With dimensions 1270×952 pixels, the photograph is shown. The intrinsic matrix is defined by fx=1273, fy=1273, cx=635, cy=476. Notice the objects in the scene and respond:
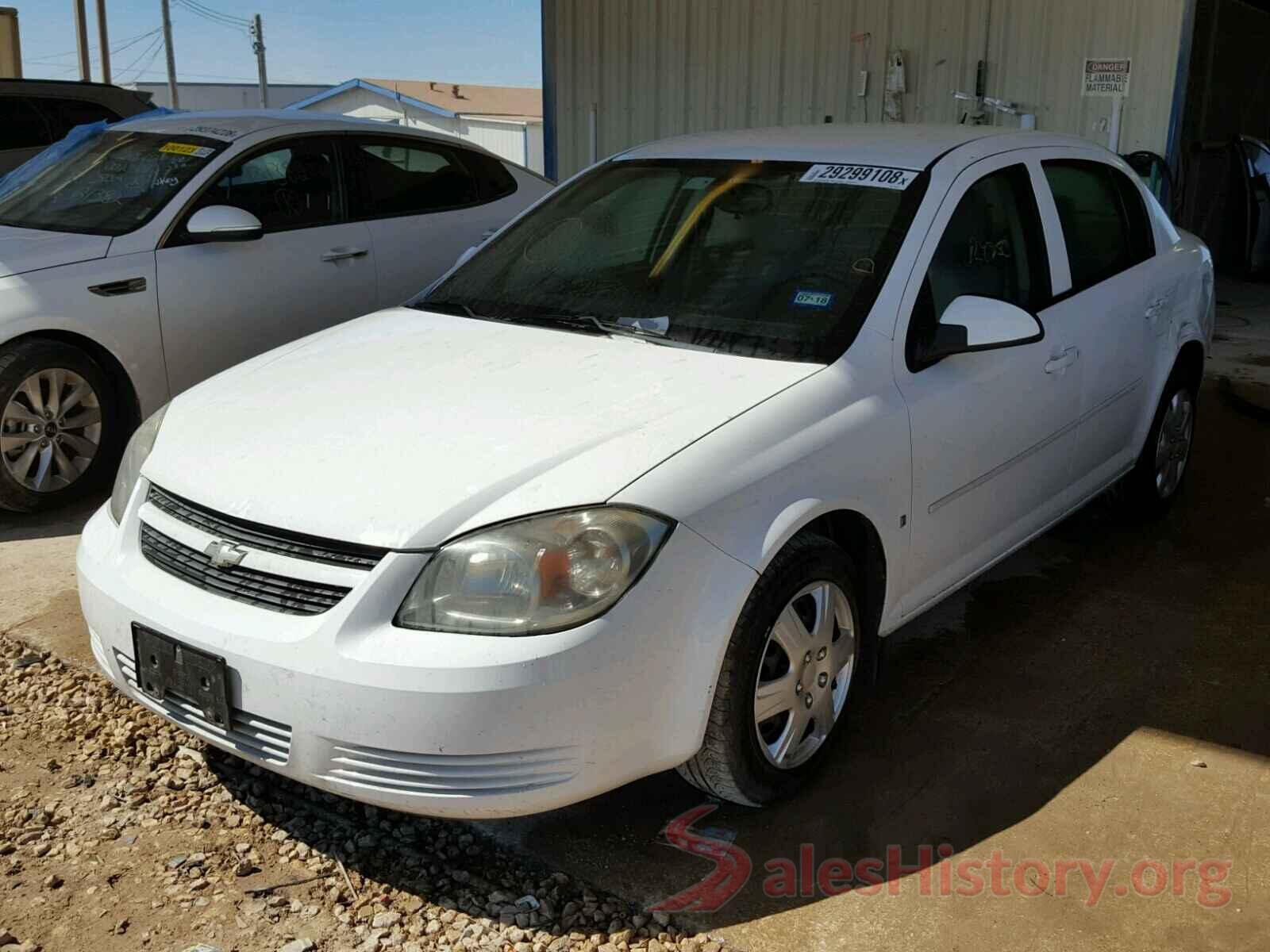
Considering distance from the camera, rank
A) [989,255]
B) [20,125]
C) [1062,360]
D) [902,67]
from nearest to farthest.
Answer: [989,255], [1062,360], [20,125], [902,67]

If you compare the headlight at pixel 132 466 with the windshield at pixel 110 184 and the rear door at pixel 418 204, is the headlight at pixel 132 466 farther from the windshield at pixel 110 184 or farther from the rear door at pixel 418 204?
the rear door at pixel 418 204

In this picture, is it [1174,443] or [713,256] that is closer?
[713,256]

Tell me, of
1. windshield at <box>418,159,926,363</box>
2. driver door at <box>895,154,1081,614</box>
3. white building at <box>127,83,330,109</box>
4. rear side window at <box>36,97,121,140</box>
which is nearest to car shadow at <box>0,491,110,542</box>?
windshield at <box>418,159,926,363</box>

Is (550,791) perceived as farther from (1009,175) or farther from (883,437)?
(1009,175)

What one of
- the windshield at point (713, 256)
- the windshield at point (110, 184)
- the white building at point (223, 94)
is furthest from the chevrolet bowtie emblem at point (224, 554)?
the white building at point (223, 94)

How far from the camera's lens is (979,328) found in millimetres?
3363

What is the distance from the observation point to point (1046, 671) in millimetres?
3898

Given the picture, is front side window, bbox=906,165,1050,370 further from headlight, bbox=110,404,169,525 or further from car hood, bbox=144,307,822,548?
headlight, bbox=110,404,169,525

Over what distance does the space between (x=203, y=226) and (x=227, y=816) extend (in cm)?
303

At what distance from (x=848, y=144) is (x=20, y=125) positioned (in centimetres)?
689

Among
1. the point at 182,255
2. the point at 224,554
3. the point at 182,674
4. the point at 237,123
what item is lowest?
the point at 182,674

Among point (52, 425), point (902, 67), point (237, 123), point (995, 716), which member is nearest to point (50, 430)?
point (52, 425)

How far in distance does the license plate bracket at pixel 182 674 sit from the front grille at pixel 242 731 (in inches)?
0.6

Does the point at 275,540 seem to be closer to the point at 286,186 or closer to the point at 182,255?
the point at 182,255
